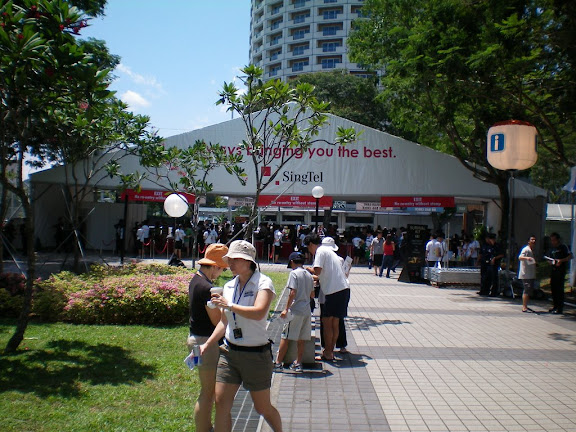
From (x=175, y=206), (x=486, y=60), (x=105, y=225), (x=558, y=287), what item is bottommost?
(x=558, y=287)

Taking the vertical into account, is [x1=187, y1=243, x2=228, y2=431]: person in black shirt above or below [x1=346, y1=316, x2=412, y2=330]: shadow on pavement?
above

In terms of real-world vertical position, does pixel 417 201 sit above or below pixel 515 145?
below

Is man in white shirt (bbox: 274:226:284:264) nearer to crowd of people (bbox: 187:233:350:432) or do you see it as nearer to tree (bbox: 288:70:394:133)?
tree (bbox: 288:70:394:133)

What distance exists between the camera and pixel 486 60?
1193 cm

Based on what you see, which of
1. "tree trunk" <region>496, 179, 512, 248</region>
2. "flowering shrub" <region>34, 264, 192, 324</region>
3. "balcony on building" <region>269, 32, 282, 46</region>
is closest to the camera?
"flowering shrub" <region>34, 264, 192, 324</region>

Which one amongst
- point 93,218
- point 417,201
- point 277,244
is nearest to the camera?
point 417,201

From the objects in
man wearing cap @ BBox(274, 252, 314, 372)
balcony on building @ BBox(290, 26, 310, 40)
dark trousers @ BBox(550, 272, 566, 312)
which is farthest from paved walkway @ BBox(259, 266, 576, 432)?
balcony on building @ BBox(290, 26, 310, 40)

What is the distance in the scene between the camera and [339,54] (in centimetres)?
7369

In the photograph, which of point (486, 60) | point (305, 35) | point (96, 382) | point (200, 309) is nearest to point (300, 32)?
point (305, 35)

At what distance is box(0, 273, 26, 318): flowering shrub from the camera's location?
29.6 ft

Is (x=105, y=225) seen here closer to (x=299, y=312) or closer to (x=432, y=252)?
(x=432, y=252)

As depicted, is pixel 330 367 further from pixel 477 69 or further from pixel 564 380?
pixel 477 69

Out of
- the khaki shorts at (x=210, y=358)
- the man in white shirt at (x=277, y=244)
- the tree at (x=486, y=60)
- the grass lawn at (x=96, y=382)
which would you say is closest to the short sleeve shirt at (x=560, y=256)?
the tree at (x=486, y=60)

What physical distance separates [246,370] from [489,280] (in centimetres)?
1187
